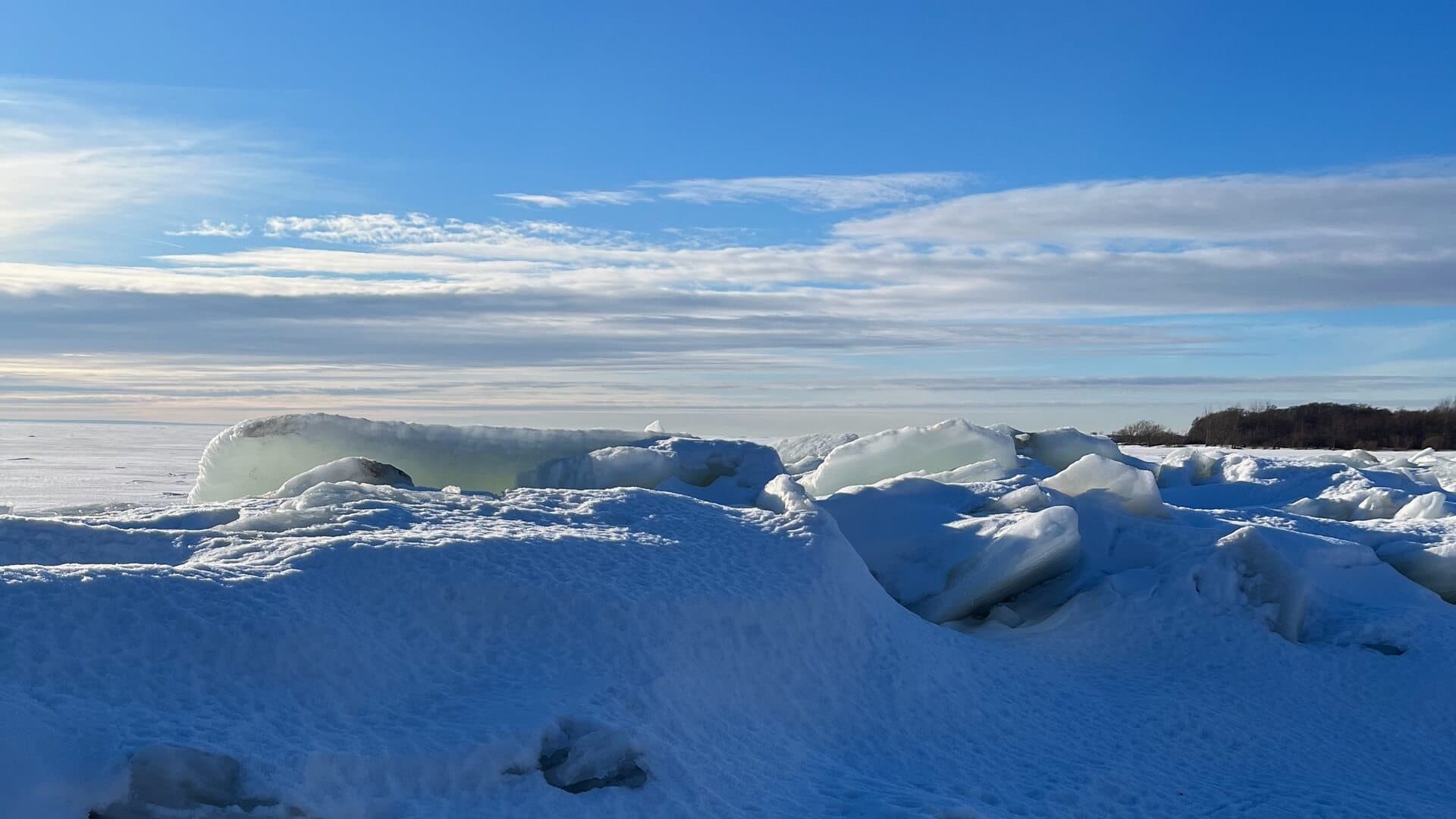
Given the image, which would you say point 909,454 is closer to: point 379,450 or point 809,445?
point 809,445

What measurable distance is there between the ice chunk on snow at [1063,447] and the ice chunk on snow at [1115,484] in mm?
4292

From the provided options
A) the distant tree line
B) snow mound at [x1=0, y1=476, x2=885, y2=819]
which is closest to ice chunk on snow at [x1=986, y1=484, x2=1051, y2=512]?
snow mound at [x1=0, y1=476, x2=885, y2=819]

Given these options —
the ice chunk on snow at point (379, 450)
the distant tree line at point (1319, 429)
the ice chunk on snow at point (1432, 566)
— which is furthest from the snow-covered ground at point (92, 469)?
the distant tree line at point (1319, 429)

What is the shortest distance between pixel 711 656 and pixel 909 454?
7.23 meters

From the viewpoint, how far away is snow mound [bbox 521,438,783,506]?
8.72m

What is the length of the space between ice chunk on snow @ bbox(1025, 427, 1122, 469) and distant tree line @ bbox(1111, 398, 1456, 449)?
24.2 metres

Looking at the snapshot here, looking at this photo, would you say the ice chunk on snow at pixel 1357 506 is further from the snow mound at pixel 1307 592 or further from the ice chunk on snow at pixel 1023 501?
the ice chunk on snow at pixel 1023 501

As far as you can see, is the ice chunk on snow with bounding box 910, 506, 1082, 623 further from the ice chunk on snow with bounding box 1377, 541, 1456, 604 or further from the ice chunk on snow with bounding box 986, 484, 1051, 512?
the ice chunk on snow with bounding box 1377, 541, 1456, 604

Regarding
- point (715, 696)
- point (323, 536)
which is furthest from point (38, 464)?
point (715, 696)

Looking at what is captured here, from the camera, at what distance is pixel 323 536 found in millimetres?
5211

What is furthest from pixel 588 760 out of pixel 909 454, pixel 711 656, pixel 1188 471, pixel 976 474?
pixel 1188 471

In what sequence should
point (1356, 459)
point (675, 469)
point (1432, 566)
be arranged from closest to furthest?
1. point (1432, 566)
2. point (675, 469)
3. point (1356, 459)

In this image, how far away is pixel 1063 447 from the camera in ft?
45.3

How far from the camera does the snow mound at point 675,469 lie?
28.6ft
